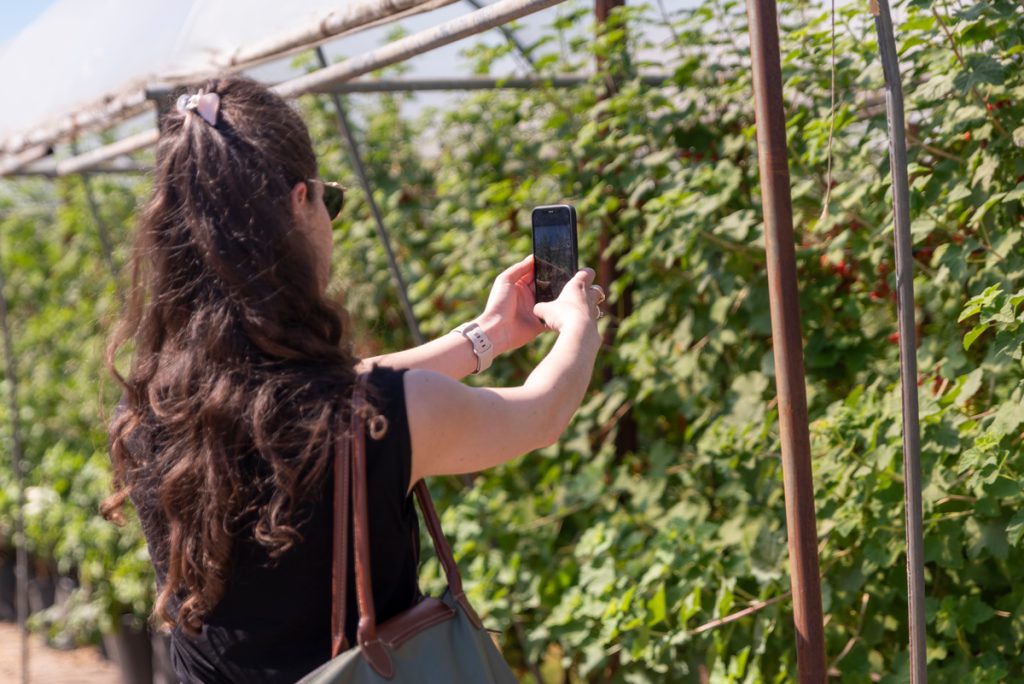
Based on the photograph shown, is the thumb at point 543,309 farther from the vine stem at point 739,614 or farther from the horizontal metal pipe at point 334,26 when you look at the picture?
the vine stem at point 739,614

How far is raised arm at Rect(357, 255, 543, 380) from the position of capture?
1.77 metres

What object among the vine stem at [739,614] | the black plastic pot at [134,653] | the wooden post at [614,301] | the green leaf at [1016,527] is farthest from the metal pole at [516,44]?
the black plastic pot at [134,653]

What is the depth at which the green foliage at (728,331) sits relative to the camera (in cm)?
196

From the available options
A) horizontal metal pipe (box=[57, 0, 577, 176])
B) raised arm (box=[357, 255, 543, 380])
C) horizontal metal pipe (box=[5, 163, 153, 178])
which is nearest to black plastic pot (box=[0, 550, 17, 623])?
horizontal metal pipe (box=[5, 163, 153, 178])

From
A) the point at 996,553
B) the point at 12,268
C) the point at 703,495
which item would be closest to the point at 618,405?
the point at 703,495

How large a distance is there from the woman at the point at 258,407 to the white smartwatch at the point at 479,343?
28cm

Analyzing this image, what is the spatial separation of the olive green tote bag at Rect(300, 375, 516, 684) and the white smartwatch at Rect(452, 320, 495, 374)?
45cm

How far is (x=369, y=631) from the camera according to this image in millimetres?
1297

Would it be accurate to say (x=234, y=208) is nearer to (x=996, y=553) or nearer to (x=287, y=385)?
(x=287, y=385)

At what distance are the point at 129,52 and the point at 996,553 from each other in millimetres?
2624

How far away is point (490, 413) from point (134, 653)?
13.9 feet

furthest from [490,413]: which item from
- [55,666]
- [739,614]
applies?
[55,666]

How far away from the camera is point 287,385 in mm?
1341

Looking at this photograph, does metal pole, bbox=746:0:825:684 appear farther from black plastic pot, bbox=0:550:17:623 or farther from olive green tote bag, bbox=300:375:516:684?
black plastic pot, bbox=0:550:17:623
